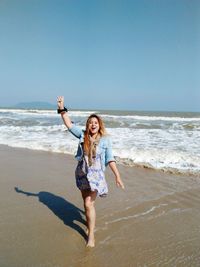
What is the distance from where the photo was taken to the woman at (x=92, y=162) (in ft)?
12.6

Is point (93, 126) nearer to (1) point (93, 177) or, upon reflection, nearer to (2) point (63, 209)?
(1) point (93, 177)

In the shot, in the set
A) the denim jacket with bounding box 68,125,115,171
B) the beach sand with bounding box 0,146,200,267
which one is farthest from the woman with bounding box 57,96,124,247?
the beach sand with bounding box 0,146,200,267

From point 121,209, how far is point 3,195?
2.06 meters

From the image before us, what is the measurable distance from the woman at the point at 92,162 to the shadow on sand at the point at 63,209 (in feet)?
1.43

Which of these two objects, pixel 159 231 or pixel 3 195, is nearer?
→ pixel 159 231

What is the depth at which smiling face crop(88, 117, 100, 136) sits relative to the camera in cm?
396

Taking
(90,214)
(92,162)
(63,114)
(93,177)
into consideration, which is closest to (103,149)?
→ (92,162)

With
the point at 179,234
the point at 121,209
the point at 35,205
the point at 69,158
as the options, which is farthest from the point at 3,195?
the point at 69,158

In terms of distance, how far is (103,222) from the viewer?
4453mm

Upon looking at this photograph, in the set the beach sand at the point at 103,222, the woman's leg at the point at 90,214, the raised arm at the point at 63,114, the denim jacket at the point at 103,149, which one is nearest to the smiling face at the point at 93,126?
the denim jacket at the point at 103,149

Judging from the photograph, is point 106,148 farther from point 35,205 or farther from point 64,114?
point 35,205

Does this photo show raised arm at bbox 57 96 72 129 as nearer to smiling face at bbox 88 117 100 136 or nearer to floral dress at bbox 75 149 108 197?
smiling face at bbox 88 117 100 136

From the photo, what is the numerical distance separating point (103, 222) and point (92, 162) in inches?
43.0

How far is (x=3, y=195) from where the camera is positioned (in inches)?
213
